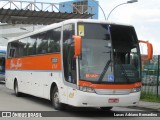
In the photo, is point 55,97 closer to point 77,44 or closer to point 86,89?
point 86,89

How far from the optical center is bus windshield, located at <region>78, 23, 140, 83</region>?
44.9 feet

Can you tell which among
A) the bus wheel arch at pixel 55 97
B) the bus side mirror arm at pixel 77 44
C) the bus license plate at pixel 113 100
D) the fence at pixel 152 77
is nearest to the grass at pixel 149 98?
the fence at pixel 152 77

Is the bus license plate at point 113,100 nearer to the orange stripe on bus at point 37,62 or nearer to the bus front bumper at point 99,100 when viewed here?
the bus front bumper at point 99,100

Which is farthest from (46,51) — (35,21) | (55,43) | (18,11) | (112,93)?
(35,21)

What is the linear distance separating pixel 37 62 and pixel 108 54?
5.53 metres

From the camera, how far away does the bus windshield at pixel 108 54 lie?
13680 millimetres

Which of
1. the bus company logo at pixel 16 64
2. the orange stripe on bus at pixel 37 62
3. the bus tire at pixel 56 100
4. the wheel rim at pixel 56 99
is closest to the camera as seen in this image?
the bus tire at pixel 56 100

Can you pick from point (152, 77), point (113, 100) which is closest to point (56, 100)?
point (113, 100)

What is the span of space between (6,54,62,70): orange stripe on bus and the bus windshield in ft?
5.96

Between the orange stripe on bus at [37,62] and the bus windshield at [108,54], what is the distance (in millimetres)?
1815

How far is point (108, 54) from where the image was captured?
13906mm

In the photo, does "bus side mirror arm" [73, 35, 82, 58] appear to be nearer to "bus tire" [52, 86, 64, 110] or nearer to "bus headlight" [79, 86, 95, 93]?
"bus headlight" [79, 86, 95, 93]

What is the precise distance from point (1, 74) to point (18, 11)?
27.9 feet

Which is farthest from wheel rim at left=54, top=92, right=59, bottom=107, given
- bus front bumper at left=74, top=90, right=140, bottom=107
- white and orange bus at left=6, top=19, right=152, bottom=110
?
bus front bumper at left=74, top=90, right=140, bottom=107
